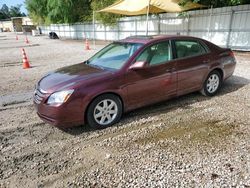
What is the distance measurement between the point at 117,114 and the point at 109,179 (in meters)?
1.56

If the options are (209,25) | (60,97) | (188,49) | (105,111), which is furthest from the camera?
(209,25)

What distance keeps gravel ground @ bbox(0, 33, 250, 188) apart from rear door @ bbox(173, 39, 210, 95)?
1.39 ft

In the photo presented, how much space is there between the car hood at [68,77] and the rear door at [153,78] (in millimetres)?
570

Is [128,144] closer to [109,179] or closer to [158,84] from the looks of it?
[109,179]

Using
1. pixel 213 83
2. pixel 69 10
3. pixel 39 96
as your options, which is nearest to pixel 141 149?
pixel 39 96

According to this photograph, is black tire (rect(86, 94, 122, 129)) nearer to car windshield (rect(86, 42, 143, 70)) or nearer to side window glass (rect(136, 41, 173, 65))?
car windshield (rect(86, 42, 143, 70))

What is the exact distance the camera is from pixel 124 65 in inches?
170

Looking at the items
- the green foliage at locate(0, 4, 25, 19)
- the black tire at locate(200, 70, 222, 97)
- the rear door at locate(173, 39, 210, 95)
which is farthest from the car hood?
the green foliage at locate(0, 4, 25, 19)

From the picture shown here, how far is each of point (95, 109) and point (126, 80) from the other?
758 mm

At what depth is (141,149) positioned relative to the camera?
354cm

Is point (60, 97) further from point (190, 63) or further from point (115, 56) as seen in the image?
point (190, 63)

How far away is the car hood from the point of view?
397 centimetres

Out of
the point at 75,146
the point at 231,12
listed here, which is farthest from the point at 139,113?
the point at 231,12

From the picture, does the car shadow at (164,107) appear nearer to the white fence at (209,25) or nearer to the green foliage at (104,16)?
the white fence at (209,25)
